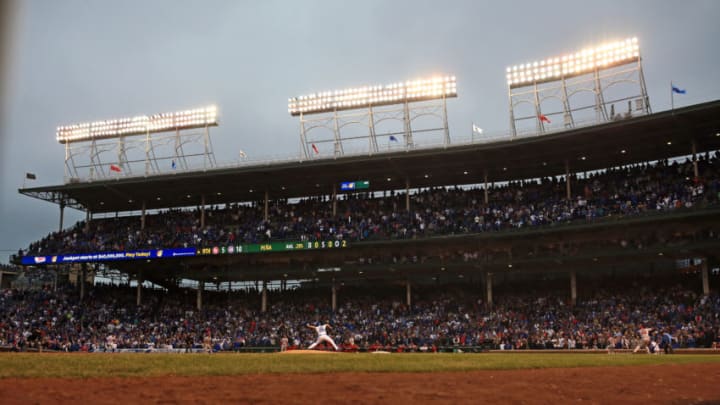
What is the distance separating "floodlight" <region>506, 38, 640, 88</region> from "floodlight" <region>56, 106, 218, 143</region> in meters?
28.0

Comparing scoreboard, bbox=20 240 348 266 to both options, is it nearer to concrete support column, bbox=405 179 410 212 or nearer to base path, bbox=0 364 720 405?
concrete support column, bbox=405 179 410 212

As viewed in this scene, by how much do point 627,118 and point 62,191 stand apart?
4991 centimetres

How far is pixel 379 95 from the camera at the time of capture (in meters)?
54.7

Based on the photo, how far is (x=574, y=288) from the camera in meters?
46.6

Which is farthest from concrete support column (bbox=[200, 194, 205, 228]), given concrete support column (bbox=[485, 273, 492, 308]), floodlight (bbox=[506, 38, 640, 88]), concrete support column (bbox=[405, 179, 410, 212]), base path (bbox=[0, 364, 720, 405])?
base path (bbox=[0, 364, 720, 405])

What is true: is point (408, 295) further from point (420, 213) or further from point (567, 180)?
point (567, 180)

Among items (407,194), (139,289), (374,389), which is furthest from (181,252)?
(374,389)

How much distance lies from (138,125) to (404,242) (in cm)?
2915

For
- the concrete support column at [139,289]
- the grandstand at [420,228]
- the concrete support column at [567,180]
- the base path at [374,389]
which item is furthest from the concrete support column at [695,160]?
the concrete support column at [139,289]

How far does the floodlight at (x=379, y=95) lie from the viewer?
54156mm

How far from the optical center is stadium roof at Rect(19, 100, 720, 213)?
145 ft

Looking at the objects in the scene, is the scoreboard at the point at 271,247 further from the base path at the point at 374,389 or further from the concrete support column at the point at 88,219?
the base path at the point at 374,389

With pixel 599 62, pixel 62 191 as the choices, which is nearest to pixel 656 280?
pixel 599 62

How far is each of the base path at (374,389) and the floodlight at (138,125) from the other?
48.1 metres
